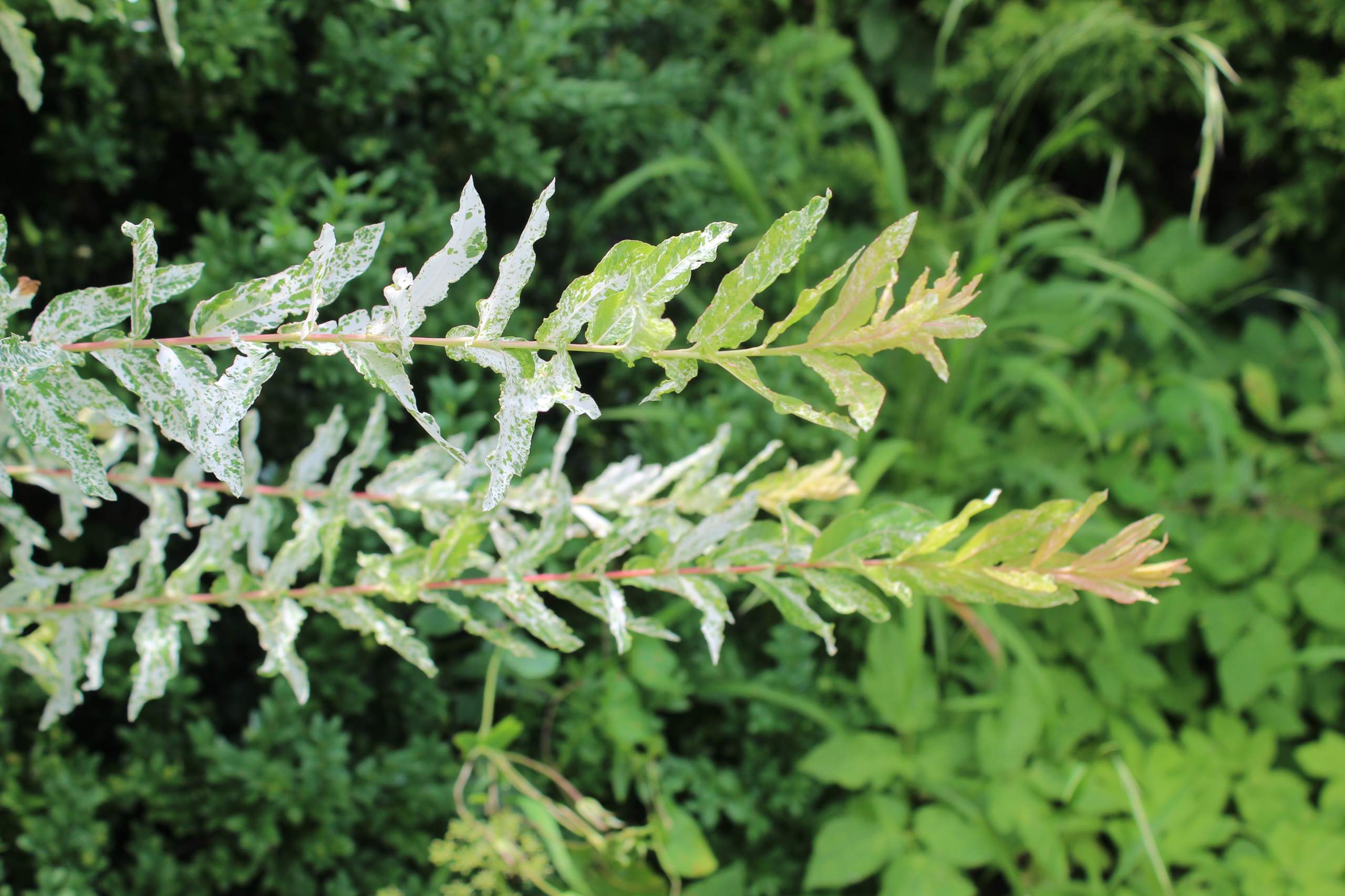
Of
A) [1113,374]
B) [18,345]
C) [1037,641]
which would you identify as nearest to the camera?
[18,345]

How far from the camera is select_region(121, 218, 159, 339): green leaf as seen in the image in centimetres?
45

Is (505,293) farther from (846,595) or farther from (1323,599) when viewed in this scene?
(1323,599)

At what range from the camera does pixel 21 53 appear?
0.68 meters

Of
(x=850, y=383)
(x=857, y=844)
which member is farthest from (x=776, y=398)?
(x=857, y=844)

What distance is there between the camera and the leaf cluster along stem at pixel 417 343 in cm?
45

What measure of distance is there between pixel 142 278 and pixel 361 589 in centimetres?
33

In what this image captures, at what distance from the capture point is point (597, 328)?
462 millimetres

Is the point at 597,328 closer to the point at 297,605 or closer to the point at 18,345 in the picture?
the point at 18,345

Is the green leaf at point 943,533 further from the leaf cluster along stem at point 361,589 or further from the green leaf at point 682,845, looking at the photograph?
the green leaf at point 682,845

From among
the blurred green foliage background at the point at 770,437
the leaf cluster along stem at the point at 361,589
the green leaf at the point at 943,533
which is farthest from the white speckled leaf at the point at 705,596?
the blurred green foliage background at the point at 770,437

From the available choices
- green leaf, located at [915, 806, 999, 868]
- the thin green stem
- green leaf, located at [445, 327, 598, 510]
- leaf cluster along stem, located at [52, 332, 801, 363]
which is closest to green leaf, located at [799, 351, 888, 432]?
leaf cluster along stem, located at [52, 332, 801, 363]

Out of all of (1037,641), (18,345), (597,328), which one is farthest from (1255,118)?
(18,345)

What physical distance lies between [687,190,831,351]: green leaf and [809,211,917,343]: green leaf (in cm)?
3

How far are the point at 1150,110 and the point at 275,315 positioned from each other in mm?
2379
